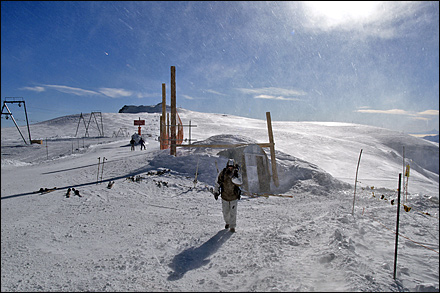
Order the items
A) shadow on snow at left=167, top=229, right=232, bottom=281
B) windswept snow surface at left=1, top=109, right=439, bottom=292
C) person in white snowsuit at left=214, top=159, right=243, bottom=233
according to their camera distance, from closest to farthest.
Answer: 1. windswept snow surface at left=1, top=109, right=439, bottom=292
2. shadow on snow at left=167, top=229, right=232, bottom=281
3. person in white snowsuit at left=214, top=159, right=243, bottom=233

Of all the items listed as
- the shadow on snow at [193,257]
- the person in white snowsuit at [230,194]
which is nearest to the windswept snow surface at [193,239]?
the shadow on snow at [193,257]

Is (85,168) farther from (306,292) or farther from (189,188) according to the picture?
(306,292)

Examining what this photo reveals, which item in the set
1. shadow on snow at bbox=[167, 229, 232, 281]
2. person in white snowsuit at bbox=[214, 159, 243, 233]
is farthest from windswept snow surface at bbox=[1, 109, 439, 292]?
person in white snowsuit at bbox=[214, 159, 243, 233]

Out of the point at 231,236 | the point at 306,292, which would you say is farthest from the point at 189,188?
the point at 306,292

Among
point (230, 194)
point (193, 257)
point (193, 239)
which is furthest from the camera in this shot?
point (230, 194)

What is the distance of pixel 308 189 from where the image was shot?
11570mm

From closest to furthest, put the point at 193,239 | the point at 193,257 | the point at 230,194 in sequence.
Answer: the point at 193,257 → the point at 193,239 → the point at 230,194

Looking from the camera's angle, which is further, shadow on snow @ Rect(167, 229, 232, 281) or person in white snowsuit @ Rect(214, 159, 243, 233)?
person in white snowsuit @ Rect(214, 159, 243, 233)

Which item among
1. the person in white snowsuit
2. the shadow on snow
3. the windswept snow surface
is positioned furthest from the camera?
the person in white snowsuit

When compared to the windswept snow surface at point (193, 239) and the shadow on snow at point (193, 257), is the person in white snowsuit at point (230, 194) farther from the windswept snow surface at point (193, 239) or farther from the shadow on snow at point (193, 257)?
the shadow on snow at point (193, 257)

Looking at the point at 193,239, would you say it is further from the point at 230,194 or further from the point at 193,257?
the point at 230,194

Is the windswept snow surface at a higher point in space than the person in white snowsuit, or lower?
lower

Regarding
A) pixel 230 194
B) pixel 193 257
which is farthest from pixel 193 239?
pixel 230 194

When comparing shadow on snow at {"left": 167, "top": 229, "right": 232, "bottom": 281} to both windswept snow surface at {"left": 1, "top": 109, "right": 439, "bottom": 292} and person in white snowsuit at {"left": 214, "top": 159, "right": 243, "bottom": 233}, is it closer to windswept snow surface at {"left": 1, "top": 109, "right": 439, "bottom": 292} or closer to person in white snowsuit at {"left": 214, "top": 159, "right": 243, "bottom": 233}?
windswept snow surface at {"left": 1, "top": 109, "right": 439, "bottom": 292}
